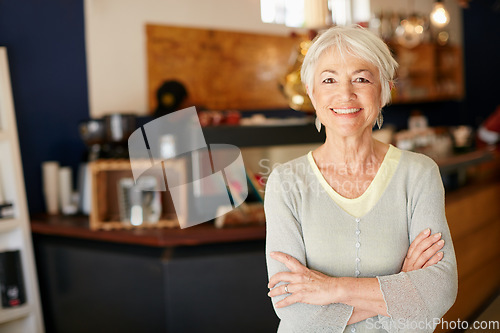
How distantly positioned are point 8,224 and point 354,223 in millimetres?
2362

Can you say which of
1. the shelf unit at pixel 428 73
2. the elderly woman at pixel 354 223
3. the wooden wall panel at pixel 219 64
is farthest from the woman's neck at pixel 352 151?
the shelf unit at pixel 428 73

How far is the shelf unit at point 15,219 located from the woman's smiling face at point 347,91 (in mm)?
2285

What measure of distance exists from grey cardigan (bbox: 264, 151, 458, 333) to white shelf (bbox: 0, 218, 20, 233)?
85.3 inches

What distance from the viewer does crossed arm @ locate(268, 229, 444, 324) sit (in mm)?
1441

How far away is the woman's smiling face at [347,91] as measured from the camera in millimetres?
1488

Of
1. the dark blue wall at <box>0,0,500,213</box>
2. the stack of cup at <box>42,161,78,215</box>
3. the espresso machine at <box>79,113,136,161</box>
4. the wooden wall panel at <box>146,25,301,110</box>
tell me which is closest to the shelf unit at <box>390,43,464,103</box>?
the wooden wall panel at <box>146,25,301,110</box>

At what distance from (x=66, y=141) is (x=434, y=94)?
18.9 ft

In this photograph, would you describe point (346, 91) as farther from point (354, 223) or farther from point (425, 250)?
point (425, 250)

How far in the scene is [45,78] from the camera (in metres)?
3.66

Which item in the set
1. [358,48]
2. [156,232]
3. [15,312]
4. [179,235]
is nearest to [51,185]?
[15,312]

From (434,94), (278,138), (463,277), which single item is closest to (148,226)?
(278,138)

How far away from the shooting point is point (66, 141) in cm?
384

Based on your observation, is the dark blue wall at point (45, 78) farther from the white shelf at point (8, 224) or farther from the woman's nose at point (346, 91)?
the woman's nose at point (346, 91)

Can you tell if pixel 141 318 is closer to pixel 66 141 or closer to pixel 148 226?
pixel 148 226
